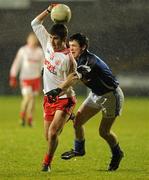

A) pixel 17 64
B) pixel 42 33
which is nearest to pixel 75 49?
pixel 42 33

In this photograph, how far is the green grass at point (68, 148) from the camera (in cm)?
1084

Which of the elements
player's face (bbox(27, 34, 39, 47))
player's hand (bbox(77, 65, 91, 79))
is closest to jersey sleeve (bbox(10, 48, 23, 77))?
player's face (bbox(27, 34, 39, 47))

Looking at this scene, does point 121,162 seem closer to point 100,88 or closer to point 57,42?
point 100,88

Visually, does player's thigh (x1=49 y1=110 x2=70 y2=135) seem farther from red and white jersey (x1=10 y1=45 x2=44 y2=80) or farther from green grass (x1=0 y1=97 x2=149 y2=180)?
red and white jersey (x1=10 y1=45 x2=44 y2=80)

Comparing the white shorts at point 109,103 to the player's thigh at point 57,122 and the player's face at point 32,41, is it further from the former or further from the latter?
the player's face at point 32,41

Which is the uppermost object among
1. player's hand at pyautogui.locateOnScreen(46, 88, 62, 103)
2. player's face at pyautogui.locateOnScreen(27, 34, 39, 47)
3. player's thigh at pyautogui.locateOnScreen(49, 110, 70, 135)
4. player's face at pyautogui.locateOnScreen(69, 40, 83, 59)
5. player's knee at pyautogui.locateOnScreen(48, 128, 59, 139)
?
player's face at pyautogui.locateOnScreen(69, 40, 83, 59)

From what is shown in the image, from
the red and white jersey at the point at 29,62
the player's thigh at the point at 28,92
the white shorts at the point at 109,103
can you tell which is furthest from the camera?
the red and white jersey at the point at 29,62

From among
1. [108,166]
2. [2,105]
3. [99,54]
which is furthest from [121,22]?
[2,105]

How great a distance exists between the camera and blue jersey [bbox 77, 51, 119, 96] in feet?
35.6

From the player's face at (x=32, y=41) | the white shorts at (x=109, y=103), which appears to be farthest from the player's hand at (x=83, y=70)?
the player's face at (x=32, y=41)

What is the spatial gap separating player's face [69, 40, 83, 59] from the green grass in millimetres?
1616

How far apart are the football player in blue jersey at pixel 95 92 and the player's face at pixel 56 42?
141 millimetres

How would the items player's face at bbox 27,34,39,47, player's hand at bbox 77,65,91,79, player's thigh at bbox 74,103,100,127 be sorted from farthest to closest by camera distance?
1. player's face at bbox 27,34,39,47
2. player's thigh at bbox 74,103,100,127
3. player's hand at bbox 77,65,91,79

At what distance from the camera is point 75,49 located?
35.7 ft
